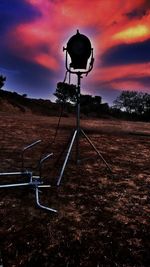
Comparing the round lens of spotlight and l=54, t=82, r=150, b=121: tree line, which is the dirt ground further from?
l=54, t=82, r=150, b=121: tree line

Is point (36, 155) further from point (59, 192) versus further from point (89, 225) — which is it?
point (89, 225)

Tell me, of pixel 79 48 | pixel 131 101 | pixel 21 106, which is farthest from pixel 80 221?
pixel 131 101

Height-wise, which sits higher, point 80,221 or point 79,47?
point 79,47

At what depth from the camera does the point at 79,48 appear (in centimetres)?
501

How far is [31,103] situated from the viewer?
132 ft

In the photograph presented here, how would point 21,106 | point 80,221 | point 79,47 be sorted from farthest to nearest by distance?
point 21,106, point 79,47, point 80,221

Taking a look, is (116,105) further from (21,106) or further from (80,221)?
(80,221)

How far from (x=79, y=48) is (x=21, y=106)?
3217 cm

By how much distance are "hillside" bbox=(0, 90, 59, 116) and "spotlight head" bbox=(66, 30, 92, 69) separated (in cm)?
2777

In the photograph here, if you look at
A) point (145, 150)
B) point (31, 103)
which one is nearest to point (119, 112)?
point (31, 103)

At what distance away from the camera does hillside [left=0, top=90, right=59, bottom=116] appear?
3294cm

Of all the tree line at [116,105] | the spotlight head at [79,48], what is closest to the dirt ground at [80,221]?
the spotlight head at [79,48]

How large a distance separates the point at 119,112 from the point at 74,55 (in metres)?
47.2

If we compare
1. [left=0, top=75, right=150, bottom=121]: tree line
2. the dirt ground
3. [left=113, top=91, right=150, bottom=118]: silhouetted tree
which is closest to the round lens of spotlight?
the dirt ground
